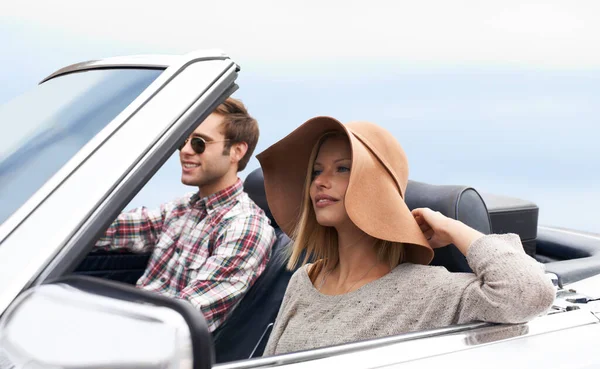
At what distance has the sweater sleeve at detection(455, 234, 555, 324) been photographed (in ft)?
5.04

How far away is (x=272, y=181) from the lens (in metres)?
2.16

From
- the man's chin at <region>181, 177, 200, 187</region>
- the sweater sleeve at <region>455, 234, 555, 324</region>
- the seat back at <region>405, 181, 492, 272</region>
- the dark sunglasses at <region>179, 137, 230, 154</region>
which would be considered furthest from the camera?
the man's chin at <region>181, 177, 200, 187</region>

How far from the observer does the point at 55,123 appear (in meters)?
1.20

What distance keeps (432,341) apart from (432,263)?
0.68 metres

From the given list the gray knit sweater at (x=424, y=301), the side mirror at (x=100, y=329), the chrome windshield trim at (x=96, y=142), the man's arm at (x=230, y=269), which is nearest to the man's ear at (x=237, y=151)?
the man's arm at (x=230, y=269)

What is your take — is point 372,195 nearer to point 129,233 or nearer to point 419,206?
point 419,206

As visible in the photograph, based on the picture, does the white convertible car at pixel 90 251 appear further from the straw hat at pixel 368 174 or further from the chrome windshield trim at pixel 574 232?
the chrome windshield trim at pixel 574 232

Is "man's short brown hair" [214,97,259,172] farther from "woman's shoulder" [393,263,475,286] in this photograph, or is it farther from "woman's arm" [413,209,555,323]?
"woman's arm" [413,209,555,323]

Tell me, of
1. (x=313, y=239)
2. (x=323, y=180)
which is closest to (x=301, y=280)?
(x=313, y=239)

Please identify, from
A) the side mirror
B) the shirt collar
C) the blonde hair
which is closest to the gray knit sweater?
the blonde hair

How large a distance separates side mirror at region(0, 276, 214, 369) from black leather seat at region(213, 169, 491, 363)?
1.30 m

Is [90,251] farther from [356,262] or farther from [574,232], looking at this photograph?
[574,232]

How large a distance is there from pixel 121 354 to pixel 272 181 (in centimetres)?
138

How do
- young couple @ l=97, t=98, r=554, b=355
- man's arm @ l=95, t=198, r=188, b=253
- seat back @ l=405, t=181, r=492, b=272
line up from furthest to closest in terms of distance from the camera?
man's arm @ l=95, t=198, r=188, b=253 < seat back @ l=405, t=181, r=492, b=272 < young couple @ l=97, t=98, r=554, b=355
